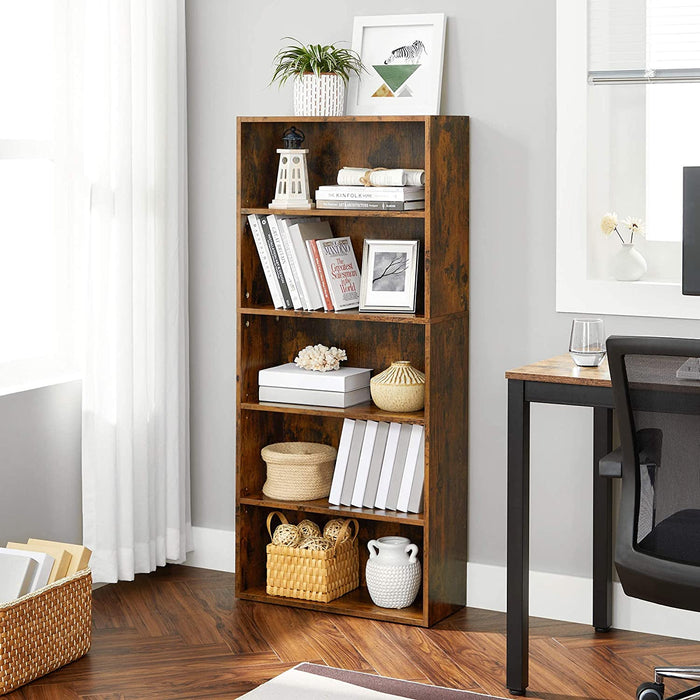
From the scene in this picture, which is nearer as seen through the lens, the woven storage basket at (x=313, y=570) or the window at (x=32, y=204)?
the window at (x=32, y=204)

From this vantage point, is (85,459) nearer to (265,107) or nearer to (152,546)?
(152,546)

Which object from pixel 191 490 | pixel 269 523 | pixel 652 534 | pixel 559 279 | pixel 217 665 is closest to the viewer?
pixel 652 534

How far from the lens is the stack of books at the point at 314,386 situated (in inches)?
145

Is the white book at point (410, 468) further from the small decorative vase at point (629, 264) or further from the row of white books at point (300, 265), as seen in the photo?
the small decorative vase at point (629, 264)

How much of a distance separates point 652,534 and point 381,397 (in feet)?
4.00

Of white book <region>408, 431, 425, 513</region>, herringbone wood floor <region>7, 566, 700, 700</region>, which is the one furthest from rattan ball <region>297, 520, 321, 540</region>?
white book <region>408, 431, 425, 513</region>

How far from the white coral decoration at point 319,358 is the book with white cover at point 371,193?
0.52 metres

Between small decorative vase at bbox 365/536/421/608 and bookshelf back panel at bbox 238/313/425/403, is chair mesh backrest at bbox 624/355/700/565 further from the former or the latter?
bookshelf back panel at bbox 238/313/425/403

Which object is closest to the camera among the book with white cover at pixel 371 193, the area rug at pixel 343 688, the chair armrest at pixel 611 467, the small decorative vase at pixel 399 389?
the chair armrest at pixel 611 467

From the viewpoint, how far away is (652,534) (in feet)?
8.52

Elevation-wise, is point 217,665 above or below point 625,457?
below

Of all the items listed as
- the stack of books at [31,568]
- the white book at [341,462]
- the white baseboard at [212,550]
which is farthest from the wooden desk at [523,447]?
the white baseboard at [212,550]

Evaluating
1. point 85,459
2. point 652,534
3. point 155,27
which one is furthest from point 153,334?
point 652,534

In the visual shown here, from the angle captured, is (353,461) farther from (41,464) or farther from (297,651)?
(41,464)
